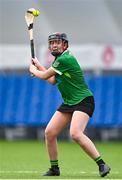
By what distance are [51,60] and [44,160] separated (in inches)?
295

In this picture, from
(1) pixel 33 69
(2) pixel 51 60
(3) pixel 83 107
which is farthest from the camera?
(2) pixel 51 60

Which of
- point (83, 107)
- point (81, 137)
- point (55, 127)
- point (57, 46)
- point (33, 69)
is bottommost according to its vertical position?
point (81, 137)

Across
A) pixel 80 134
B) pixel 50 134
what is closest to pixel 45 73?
pixel 50 134

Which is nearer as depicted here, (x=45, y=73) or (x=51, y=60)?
(x=45, y=73)

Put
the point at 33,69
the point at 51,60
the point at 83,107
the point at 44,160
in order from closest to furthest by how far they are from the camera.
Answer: the point at 83,107 → the point at 33,69 → the point at 44,160 → the point at 51,60

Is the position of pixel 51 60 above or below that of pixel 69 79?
below

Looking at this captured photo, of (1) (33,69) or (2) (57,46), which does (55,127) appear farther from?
(2) (57,46)

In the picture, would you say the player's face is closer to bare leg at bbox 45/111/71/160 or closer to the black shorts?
the black shorts

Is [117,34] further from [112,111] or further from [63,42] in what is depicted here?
[63,42]

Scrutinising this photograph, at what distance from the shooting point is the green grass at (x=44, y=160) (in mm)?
14633

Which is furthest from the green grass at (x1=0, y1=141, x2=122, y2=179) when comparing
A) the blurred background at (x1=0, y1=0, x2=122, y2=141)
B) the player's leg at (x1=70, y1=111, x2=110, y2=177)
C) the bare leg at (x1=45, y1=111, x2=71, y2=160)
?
the blurred background at (x1=0, y1=0, x2=122, y2=141)

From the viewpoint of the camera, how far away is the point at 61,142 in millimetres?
25281

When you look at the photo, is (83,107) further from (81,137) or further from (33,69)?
(33,69)

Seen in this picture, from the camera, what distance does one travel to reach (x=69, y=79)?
1438 cm
